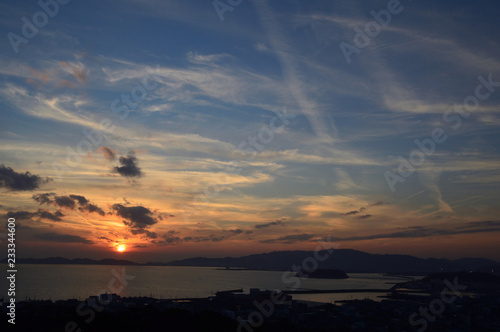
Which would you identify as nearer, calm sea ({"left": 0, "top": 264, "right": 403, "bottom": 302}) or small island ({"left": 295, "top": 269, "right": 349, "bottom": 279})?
calm sea ({"left": 0, "top": 264, "right": 403, "bottom": 302})

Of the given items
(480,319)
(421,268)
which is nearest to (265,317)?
(480,319)

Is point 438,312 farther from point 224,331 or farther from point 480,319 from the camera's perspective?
point 224,331

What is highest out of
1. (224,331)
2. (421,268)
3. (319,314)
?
(224,331)

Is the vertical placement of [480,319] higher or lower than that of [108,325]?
lower

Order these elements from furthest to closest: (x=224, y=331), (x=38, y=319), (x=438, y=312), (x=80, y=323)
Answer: (x=438, y=312)
(x=38, y=319)
(x=80, y=323)
(x=224, y=331)

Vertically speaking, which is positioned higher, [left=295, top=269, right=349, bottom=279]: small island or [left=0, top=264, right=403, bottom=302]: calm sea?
[left=0, top=264, right=403, bottom=302]: calm sea

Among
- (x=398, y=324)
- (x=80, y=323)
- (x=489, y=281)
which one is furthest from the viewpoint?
(x=489, y=281)

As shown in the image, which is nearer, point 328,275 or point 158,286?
point 158,286

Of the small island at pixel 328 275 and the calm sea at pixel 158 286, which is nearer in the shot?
the calm sea at pixel 158 286

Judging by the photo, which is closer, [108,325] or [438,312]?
[108,325]

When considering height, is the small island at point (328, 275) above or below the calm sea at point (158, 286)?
Result: below

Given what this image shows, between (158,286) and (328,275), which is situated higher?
(158,286)
